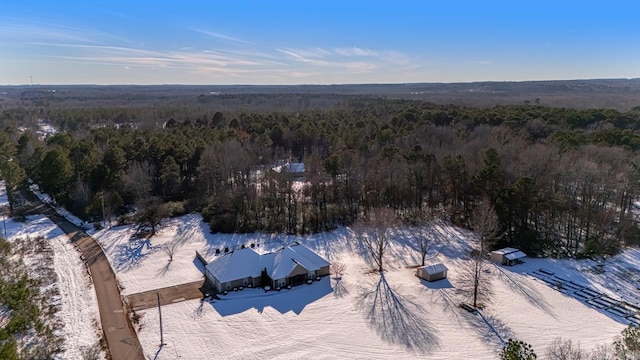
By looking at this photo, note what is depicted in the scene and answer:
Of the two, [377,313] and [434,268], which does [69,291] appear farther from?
[434,268]

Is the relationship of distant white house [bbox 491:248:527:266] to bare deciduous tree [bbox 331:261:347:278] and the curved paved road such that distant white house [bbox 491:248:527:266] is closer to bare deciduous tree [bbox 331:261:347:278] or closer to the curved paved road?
bare deciduous tree [bbox 331:261:347:278]

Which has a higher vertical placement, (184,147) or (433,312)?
(184,147)

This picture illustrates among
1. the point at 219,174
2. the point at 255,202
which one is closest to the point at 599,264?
the point at 255,202

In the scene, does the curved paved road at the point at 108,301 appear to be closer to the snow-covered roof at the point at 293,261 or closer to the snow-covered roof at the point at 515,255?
the snow-covered roof at the point at 293,261

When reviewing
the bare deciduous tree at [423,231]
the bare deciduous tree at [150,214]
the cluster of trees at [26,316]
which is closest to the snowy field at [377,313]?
the bare deciduous tree at [423,231]

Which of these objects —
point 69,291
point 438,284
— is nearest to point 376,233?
point 438,284

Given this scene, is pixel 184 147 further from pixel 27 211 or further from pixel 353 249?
pixel 353 249
